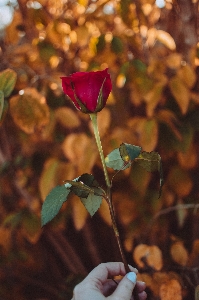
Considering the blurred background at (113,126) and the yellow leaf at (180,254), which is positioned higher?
the blurred background at (113,126)

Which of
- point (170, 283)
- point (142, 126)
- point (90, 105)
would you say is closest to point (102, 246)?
point (170, 283)

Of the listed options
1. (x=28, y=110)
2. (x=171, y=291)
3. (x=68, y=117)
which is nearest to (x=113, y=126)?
(x=68, y=117)

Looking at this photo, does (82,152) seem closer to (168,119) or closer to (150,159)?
(168,119)

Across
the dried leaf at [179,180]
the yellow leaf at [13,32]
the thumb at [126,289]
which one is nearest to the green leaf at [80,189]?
the thumb at [126,289]

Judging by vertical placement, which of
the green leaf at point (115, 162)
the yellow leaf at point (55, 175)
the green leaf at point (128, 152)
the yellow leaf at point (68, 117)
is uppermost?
the green leaf at point (128, 152)

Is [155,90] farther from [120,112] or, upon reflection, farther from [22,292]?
[22,292]

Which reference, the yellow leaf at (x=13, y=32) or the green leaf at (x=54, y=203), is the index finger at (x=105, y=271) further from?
the yellow leaf at (x=13, y=32)

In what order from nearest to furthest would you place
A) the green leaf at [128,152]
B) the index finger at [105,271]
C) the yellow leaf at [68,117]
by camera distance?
the green leaf at [128,152]
the index finger at [105,271]
the yellow leaf at [68,117]
